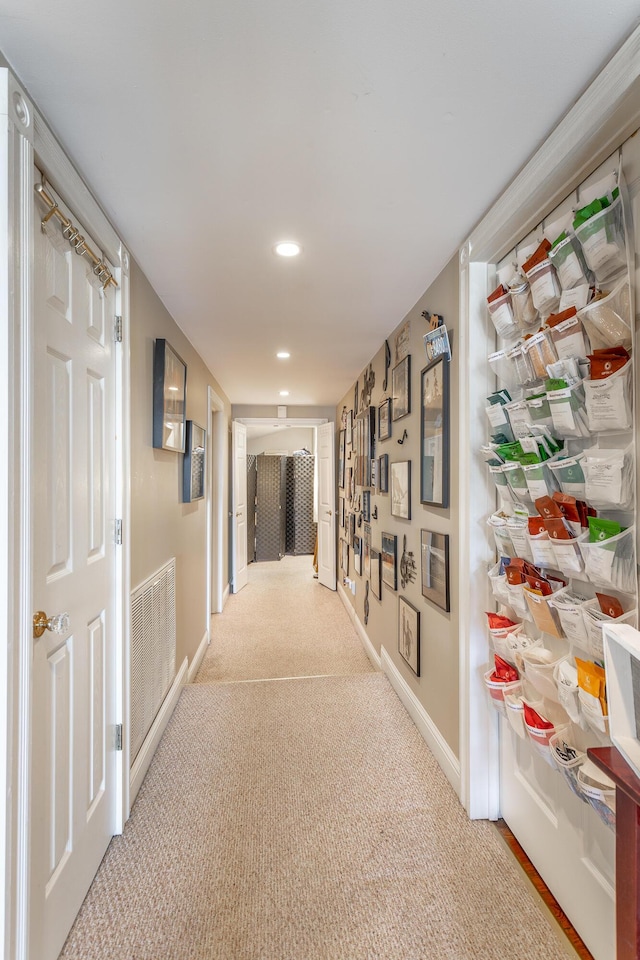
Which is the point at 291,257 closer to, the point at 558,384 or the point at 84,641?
the point at 558,384

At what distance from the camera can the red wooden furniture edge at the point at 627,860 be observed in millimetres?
741

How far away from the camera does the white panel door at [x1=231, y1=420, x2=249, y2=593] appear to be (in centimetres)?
532

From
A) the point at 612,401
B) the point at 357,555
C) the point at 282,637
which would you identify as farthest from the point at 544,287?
the point at 282,637

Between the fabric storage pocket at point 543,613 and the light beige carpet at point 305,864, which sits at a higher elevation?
the fabric storage pocket at point 543,613

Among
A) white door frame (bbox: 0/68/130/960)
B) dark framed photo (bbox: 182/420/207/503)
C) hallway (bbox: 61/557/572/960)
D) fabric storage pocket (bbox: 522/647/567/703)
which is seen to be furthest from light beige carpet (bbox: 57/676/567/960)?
dark framed photo (bbox: 182/420/207/503)

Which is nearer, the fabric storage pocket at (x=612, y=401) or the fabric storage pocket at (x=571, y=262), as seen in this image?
the fabric storage pocket at (x=612, y=401)

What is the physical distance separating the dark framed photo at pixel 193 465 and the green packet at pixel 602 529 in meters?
2.31

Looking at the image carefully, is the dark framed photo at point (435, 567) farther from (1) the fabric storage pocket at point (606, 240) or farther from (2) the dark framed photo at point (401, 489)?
(1) the fabric storage pocket at point (606, 240)

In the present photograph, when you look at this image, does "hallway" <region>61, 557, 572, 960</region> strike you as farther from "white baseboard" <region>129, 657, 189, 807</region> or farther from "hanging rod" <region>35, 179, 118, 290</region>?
"hanging rod" <region>35, 179, 118, 290</region>

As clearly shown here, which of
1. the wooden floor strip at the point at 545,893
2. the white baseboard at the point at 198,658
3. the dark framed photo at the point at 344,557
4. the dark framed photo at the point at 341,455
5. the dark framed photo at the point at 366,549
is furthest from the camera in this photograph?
the dark framed photo at the point at 341,455

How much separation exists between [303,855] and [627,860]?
119cm

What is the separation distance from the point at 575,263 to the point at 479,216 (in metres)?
0.56

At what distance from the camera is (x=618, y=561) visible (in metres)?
1.05

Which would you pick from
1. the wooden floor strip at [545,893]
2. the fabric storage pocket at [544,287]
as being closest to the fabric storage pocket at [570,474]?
the fabric storage pocket at [544,287]
